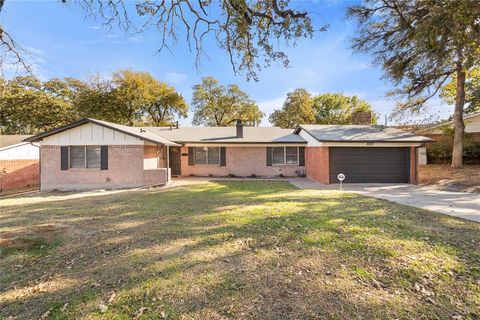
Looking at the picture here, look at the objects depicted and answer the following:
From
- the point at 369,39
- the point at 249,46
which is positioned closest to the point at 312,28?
the point at 249,46

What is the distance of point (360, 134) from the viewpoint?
13.7 metres

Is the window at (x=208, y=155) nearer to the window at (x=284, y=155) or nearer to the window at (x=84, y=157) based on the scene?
the window at (x=284, y=155)

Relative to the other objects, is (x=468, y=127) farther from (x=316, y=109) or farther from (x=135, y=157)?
(x=135, y=157)

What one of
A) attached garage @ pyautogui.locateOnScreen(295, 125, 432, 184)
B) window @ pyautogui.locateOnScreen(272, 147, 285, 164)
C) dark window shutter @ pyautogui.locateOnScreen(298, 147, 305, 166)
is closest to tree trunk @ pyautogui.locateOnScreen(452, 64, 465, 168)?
attached garage @ pyautogui.locateOnScreen(295, 125, 432, 184)

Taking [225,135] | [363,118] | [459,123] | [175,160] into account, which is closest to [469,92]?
[459,123]

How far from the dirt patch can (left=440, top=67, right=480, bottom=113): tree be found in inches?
1037

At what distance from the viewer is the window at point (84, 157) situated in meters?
13.1

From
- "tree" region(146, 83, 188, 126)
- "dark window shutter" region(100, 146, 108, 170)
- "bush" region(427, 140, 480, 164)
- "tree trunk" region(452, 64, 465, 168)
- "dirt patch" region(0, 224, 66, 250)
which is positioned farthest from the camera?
"tree" region(146, 83, 188, 126)

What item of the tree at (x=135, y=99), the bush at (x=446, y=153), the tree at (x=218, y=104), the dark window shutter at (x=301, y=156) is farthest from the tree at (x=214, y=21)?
the tree at (x=218, y=104)

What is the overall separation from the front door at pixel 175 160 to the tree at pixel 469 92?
2246 cm

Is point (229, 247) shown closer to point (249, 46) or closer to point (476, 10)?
point (249, 46)

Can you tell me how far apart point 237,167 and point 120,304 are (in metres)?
14.2

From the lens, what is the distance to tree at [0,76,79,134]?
26.9 m

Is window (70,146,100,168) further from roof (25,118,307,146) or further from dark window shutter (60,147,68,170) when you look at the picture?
roof (25,118,307,146)
